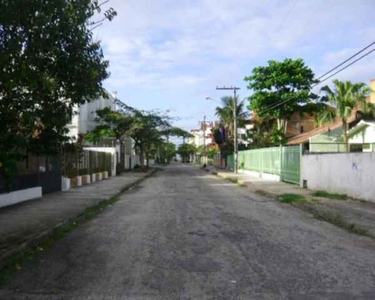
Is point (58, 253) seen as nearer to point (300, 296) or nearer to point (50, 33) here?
point (50, 33)

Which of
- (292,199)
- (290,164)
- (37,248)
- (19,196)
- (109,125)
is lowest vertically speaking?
(37,248)

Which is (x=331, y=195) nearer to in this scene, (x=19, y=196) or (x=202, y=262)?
(x=19, y=196)

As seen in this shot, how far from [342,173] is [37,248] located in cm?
1366

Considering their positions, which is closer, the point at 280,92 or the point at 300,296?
the point at 300,296

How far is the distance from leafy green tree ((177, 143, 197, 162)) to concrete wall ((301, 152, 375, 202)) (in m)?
119

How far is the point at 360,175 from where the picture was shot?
17500 millimetres

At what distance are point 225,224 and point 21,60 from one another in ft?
22.4

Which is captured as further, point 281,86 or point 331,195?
point 281,86

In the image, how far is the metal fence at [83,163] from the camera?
2515 cm

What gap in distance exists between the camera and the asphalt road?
6.08 metres

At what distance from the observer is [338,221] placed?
41.9 ft

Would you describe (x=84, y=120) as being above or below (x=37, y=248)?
above

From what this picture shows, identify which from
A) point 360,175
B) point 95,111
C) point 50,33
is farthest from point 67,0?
point 95,111

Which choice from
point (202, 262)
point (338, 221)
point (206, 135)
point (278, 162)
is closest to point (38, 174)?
point (338, 221)
